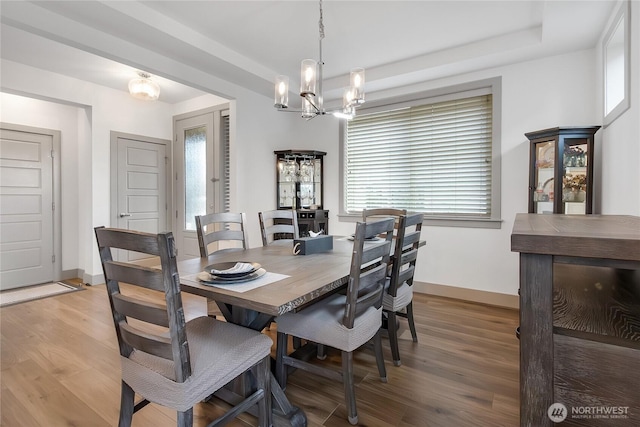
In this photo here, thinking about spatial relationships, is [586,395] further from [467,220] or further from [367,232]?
[467,220]

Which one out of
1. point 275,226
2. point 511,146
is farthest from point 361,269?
point 511,146

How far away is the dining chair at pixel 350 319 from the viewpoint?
60.0 inches

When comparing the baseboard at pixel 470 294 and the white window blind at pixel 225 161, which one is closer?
the baseboard at pixel 470 294

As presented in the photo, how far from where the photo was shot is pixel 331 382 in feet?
6.44

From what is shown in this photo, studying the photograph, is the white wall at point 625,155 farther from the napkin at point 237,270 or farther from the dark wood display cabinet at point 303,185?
the dark wood display cabinet at point 303,185

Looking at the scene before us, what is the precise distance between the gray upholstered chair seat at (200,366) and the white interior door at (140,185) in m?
3.83

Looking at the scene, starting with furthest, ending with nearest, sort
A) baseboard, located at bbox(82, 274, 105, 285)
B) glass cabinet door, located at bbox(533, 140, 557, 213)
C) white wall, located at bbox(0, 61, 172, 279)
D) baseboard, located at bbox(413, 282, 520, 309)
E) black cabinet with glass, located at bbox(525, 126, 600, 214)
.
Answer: baseboard, located at bbox(82, 274, 105, 285) → white wall, located at bbox(0, 61, 172, 279) → baseboard, located at bbox(413, 282, 520, 309) → glass cabinet door, located at bbox(533, 140, 557, 213) → black cabinet with glass, located at bbox(525, 126, 600, 214)

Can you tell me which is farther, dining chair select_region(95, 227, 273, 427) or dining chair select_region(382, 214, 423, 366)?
dining chair select_region(382, 214, 423, 366)

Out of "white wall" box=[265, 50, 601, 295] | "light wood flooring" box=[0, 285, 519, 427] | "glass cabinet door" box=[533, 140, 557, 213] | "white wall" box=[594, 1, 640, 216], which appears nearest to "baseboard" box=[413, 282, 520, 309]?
"white wall" box=[265, 50, 601, 295]

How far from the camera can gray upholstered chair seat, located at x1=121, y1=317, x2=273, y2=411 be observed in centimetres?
113

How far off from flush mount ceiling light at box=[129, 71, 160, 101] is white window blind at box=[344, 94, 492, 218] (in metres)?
2.48

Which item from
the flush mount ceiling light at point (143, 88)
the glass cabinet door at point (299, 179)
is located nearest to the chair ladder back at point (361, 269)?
the glass cabinet door at point (299, 179)

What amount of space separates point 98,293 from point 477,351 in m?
4.23

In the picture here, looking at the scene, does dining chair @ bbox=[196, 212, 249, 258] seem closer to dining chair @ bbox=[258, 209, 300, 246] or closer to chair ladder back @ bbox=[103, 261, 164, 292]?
dining chair @ bbox=[258, 209, 300, 246]
